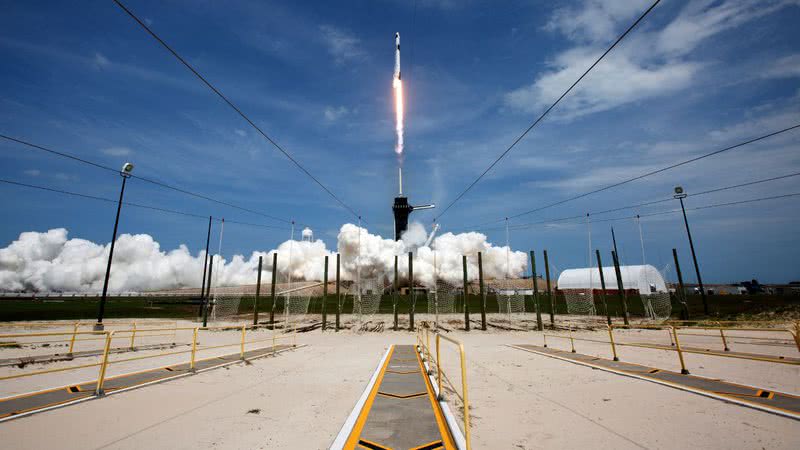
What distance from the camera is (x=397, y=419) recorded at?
21.7 feet

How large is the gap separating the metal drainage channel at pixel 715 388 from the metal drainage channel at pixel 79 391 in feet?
47.4

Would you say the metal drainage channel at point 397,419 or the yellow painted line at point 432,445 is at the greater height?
the yellow painted line at point 432,445

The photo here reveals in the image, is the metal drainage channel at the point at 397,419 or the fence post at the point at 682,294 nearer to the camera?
the metal drainage channel at the point at 397,419

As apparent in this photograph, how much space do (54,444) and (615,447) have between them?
29.5ft

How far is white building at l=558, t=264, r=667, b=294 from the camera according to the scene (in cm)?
7794

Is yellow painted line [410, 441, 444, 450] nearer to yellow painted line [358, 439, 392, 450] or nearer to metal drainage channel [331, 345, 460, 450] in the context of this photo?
metal drainage channel [331, 345, 460, 450]

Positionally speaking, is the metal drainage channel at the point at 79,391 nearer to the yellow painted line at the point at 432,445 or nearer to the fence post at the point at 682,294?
the yellow painted line at the point at 432,445

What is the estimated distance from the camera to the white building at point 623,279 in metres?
77.9

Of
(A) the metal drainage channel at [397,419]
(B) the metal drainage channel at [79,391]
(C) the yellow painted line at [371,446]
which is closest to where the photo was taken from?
(C) the yellow painted line at [371,446]

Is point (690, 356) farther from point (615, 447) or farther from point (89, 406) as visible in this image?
point (89, 406)

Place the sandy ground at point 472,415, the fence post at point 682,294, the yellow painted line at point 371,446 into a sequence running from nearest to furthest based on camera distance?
the yellow painted line at point 371,446 → the sandy ground at point 472,415 → the fence post at point 682,294

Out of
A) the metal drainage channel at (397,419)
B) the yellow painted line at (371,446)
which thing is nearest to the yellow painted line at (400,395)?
the metal drainage channel at (397,419)

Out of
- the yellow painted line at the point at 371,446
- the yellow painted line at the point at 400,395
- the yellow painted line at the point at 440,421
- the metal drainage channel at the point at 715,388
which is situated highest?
the yellow painted line at the point at 371,446

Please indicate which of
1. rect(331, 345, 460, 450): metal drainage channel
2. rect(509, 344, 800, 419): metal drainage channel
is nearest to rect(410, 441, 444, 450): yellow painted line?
rect(331, 345, 460, 450): metal drainage channel
